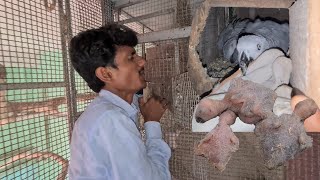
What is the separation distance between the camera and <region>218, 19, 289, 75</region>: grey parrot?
182cm

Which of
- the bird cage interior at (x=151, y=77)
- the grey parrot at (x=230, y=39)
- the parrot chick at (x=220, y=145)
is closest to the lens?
the parrot chick at (x=220, y=145)

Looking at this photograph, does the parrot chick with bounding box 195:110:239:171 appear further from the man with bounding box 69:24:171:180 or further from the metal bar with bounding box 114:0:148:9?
the metal bar with bounding box 114:0:148:9

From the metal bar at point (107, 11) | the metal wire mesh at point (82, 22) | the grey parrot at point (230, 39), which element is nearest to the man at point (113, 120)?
the grey parrot at point (230, 39)

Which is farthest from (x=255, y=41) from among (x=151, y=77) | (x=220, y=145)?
(x=151, y=77)

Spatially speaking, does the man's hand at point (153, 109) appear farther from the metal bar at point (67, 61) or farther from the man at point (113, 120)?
the metal bar at point (67, 61)

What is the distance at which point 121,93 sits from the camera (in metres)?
1.58

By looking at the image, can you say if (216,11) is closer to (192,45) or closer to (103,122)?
(192,45)

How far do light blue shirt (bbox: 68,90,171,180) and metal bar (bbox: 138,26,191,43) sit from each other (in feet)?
3.89

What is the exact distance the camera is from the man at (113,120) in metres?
1.34

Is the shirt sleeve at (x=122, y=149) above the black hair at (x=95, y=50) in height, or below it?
below

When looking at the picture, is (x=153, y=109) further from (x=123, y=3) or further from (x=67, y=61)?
(x=123, y=3)

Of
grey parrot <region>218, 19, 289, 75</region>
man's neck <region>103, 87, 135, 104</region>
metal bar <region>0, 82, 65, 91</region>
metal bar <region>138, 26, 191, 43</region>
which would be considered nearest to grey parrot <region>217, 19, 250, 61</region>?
grey parrot <region>218, 19, 289, 75</region>

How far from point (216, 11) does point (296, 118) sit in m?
1.91

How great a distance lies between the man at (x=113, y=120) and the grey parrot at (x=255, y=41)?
60 cm
